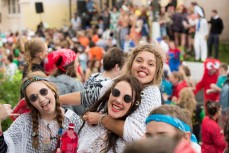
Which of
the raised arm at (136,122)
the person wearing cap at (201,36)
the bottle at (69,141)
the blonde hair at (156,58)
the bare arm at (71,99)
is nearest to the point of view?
the raised arm at (136,122)

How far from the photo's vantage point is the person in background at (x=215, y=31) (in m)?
16.8

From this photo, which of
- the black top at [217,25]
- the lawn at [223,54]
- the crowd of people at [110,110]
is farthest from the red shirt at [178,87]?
the lawn at [223,54]

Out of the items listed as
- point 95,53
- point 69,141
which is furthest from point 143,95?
point 95,53

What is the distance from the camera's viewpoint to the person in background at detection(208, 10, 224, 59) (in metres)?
16.8

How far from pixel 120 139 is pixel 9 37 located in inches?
662

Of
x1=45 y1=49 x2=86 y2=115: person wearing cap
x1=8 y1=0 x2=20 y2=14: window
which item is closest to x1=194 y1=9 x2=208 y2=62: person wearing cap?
x1=8 y1=0 x2=20 y2=14: window

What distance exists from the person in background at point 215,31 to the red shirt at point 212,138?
37.1 feet

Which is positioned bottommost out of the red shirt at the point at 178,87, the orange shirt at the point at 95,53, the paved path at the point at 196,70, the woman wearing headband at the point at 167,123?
the paved path at the point at 196,70

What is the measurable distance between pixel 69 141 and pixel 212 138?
2937 mm

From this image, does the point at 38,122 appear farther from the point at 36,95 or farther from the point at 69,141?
the point at 69,141

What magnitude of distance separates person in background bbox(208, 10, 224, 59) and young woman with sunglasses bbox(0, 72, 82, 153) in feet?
45.5

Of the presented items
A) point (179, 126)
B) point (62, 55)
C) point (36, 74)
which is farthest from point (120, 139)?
point (62, 55)

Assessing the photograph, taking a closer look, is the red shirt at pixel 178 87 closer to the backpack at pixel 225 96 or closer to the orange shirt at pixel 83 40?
the backpack at pixel 225 96

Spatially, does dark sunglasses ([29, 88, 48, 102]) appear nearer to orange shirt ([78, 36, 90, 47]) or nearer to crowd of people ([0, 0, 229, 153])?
crowd of people ([0, 0, 229, 153])
